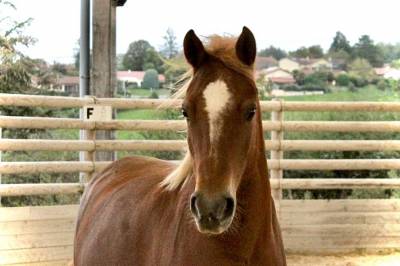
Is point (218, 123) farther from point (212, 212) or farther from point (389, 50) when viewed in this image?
point (389, 50)

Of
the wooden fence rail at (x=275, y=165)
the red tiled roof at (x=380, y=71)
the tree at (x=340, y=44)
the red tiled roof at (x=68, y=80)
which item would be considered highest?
the tree at (x=340, y=44)

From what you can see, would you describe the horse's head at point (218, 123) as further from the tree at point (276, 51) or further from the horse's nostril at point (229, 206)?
the tree at point (276, 51)

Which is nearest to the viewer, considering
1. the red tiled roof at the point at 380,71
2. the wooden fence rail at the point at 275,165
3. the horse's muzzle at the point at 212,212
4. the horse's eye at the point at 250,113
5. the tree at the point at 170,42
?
the horse's muzzle at the point at 212,212

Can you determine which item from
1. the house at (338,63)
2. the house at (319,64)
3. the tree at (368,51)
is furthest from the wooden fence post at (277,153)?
the tree at (368,51)

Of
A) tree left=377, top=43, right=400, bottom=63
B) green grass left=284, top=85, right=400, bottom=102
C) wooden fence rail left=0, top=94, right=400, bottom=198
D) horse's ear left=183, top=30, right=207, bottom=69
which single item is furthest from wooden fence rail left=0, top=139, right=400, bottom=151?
tree left=377, top=43, right=400, bottom=63

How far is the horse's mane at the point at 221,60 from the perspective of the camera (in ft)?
7.74

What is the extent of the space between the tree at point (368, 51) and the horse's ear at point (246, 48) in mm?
12912

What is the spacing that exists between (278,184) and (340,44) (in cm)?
1088

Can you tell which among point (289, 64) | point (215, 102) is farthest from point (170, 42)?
point (289, 64)

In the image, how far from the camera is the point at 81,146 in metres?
5.90

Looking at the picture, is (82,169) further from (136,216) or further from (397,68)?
(397,68)

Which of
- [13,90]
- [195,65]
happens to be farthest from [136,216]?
[13,90]

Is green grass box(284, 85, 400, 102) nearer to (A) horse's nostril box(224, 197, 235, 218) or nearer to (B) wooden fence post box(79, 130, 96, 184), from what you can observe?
(B) wooden fence post box(79, 130, 96, 184)

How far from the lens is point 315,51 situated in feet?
52.6
